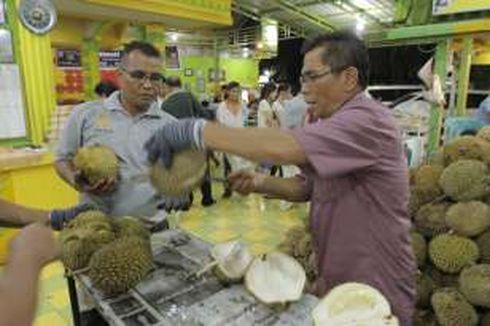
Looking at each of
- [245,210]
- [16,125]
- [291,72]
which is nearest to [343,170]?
[16,125]

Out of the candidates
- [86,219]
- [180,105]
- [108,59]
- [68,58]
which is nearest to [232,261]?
[86,219]

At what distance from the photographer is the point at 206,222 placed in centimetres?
511

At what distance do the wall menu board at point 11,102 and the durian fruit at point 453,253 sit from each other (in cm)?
403

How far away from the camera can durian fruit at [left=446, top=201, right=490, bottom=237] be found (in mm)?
2287

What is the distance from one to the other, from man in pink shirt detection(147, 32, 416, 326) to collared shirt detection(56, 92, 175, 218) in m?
0.65

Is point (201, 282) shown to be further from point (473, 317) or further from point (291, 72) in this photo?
point (291, 72)

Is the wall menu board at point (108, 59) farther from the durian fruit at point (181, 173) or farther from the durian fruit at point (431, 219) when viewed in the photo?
the durian fruit at point (181, 173)

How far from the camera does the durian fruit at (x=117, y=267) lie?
1314 millimetres

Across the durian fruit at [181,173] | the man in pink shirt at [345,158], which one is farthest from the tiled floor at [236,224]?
the man in pink shirt at [345,158]

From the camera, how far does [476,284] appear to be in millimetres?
2146

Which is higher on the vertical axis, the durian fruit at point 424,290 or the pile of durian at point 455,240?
the pile of durian at point 455,240

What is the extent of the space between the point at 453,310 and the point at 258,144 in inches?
65.9

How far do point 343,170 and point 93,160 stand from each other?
1085 mm

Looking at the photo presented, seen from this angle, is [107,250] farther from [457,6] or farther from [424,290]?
[457,6]
